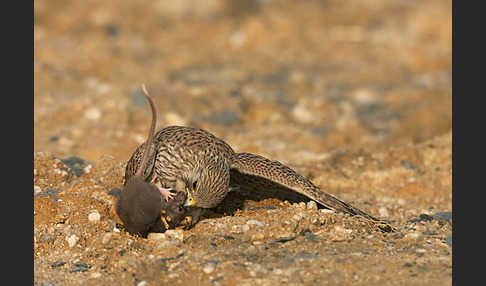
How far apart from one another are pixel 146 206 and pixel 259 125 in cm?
580

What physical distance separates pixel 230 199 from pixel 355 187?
6.63 feet

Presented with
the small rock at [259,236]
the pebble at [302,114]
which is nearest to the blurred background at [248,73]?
the pebble at [302,114]

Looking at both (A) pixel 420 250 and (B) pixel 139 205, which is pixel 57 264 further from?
(A) pixel 420 250

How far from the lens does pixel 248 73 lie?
1305 centimetres

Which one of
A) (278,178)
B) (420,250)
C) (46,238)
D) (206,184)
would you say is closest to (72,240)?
(46,238)

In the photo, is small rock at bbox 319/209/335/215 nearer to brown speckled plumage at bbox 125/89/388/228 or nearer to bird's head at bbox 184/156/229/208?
brown speckled plumage at bbox 125/89/388/228

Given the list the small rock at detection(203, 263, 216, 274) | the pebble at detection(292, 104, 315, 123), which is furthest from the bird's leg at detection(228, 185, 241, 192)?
the pebble at detection(292, 104, 315, 123)

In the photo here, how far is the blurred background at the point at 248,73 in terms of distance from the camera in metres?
10.0

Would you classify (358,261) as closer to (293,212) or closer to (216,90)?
(293,212)

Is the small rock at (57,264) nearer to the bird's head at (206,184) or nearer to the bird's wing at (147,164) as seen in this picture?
the bird's wing at (147,164)

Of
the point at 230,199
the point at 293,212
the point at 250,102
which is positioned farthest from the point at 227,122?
the point at 293,212

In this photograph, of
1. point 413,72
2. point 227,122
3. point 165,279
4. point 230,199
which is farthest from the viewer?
point 413,72

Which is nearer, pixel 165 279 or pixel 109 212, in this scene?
pixel 165 279

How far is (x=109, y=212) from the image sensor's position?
5.78 metres
